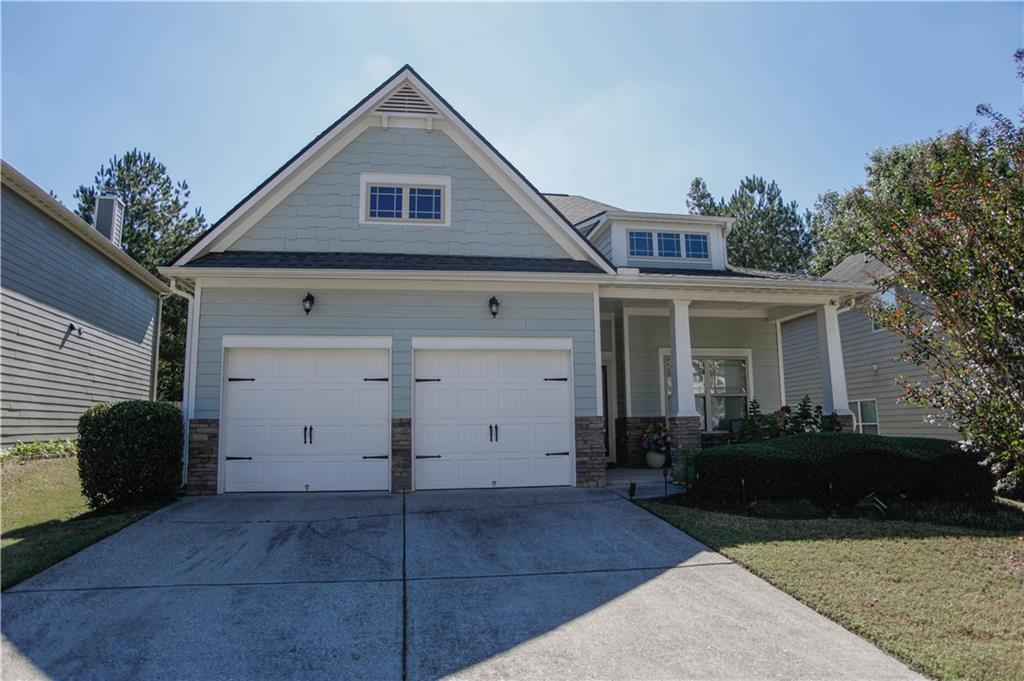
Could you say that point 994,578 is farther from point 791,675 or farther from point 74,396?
point 74,396

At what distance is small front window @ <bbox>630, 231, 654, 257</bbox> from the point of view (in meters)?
13.8

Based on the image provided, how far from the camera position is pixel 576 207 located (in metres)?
16.7

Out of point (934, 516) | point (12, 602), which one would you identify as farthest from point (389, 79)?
point (934, 516)

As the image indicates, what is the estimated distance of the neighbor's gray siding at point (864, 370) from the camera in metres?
15.6

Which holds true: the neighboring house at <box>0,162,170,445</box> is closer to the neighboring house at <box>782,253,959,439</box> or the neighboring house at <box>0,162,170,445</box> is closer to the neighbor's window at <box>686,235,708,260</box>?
the neighbor's window at <box>686,235,708,260</box>

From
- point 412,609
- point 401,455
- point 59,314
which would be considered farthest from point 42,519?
point 59,314

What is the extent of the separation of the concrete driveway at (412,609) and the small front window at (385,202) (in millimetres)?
5428

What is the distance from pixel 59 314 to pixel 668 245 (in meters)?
13.4

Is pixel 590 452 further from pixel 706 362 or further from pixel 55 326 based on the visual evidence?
pixel 55 326

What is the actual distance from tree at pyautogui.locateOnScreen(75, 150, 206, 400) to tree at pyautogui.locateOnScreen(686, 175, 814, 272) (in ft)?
95.1

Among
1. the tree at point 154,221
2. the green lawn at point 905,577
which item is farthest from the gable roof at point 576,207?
the tree at point 154,221

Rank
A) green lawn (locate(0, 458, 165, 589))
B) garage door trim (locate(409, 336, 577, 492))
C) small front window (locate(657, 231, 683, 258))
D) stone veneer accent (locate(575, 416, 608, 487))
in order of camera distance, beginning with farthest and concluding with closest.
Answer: small front window (locate(657, 231, 683, 258)) < stone veneer accent (locate(575, 416, 608, 487)) < garage door trim (locate(409, 336, 577, 492)) < green lawn (locate(0, 458, 165, 589))

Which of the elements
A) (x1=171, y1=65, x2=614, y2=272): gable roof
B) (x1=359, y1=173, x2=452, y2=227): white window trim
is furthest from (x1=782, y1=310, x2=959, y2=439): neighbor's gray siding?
(x1=359, y1=173, x2=452, y2=227): white window trim

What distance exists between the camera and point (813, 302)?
1209 centimetres
